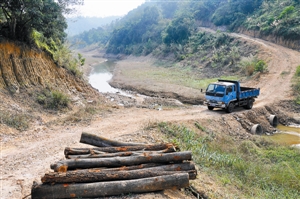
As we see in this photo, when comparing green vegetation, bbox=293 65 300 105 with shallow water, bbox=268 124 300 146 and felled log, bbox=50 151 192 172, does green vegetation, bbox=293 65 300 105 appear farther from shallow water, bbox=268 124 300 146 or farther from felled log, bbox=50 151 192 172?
felled log, bbox=50 151 192 172

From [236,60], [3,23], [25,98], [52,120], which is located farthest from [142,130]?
[236,60]

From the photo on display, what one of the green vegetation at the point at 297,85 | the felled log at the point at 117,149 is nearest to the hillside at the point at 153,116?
the green vegetation at the point at 297,85

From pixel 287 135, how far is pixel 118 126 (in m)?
11.5

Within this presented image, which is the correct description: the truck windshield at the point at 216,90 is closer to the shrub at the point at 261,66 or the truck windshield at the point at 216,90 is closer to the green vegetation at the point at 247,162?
the green vegetation at the point at 247,162

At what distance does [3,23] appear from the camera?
53.7 ft

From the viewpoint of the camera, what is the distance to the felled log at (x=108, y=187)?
5621 mm

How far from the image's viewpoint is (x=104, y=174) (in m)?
6.02

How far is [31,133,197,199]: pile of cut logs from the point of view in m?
5.70

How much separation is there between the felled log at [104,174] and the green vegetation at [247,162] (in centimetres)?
263

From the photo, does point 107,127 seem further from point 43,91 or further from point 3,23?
point 3,23

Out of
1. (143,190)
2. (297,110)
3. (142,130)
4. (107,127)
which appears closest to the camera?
(143,190)

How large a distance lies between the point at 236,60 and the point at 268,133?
21.4 metres

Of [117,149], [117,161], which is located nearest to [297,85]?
[117,149]

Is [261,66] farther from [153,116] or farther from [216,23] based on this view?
[216,23]
